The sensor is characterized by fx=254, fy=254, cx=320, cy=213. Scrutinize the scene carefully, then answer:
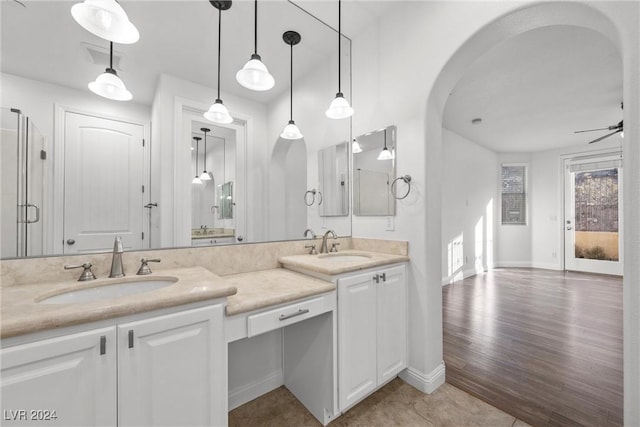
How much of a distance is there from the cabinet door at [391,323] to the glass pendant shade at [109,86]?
1.75 meters

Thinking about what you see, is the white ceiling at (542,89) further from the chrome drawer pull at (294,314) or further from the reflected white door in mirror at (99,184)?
the reflected white door in mirror at (99,184)

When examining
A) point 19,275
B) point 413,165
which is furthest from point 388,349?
point 19,275

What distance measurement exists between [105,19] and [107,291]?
3.83 feet

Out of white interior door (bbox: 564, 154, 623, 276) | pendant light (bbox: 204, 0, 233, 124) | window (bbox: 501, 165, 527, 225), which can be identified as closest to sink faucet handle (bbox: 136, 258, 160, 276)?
pendant light (bbox: 204, 0, 233, 124)

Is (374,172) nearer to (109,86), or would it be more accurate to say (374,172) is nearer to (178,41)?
(178,41)

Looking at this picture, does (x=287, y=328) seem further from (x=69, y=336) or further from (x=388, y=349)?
(x=69, y=336)

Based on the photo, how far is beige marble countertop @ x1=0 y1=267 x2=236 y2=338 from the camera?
0.74 metres

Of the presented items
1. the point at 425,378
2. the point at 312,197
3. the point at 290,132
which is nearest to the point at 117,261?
the point at 290,132

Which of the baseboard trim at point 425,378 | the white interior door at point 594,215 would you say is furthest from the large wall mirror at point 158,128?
the white interior door at point 594,215

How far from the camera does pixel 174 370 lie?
0.96 meters

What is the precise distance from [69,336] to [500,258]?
7.37 meters

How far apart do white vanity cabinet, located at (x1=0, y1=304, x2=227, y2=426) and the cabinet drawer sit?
151mm

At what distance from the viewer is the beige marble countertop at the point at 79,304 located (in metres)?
0.74

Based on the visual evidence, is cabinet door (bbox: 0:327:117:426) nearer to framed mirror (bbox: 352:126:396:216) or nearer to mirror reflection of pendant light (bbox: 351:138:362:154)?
framed mirror (bbox: 352:126:396:216)
